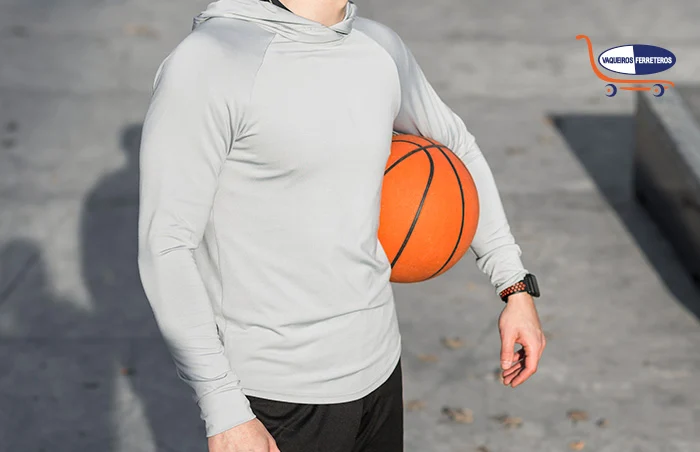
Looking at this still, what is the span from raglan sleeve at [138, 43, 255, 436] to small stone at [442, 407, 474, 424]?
9.82ft

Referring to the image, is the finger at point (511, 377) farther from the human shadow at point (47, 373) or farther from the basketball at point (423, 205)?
the human shadow at point (47, 373)

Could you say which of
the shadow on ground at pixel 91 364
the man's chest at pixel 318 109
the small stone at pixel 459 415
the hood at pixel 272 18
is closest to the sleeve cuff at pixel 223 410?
the man's chest at pixel 318 109

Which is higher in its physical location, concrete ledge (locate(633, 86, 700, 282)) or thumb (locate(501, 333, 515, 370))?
thumb (locate(501, 333, 515, 370))

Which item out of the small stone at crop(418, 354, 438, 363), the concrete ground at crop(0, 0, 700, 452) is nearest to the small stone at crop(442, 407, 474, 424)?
the concrete ground at crop(0, 0, 700, 452)

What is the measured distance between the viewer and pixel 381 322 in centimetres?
304

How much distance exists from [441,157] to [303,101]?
842 mm

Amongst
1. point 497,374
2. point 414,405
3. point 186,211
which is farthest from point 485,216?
point 497,374

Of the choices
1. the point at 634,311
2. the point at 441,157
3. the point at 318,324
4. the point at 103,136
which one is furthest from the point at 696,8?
the point at 318,324

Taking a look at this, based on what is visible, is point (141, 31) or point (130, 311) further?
point (141, 31)

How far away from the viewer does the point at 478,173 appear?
11.7 ft

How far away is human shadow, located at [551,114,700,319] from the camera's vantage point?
6961 mm

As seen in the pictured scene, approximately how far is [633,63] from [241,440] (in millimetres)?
6784

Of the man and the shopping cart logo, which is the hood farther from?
the shopping cart logo

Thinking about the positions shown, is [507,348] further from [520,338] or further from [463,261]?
[463,261]
